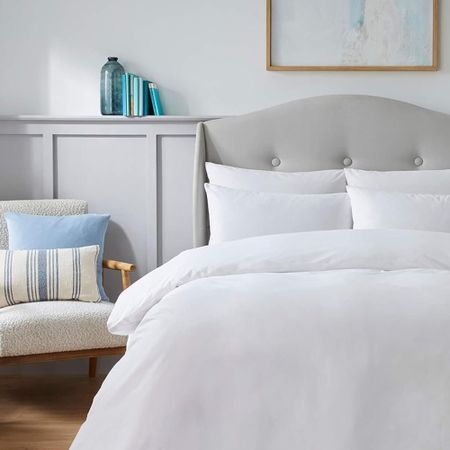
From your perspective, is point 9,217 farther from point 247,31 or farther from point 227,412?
point 227,412

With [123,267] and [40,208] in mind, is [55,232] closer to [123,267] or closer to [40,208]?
[40,208]

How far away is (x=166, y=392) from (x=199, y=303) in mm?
302

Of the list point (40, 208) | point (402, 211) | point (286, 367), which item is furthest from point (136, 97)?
point (286, 367)

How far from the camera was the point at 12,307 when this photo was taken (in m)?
3.45

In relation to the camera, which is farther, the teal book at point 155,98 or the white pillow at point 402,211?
the teal book at point 155,98

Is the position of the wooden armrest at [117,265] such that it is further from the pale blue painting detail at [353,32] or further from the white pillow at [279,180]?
the pale blue painting detail at [353,32]

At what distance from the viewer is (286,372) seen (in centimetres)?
191

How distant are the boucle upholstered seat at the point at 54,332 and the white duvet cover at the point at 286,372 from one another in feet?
4.01

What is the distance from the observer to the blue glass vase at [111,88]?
13.3 ft

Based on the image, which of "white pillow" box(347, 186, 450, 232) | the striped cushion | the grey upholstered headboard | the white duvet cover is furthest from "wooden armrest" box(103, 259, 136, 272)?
the white duvet cover

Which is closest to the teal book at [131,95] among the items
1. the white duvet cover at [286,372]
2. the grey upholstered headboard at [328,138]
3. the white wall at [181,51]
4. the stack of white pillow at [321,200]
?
the white wall at [181,51]

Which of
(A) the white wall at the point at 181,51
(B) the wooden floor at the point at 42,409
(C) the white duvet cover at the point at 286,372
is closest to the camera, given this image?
(C) the white duvet cover at the point at 286,372

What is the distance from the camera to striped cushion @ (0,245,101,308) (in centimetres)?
360

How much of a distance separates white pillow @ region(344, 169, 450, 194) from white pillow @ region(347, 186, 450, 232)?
0.57ft
